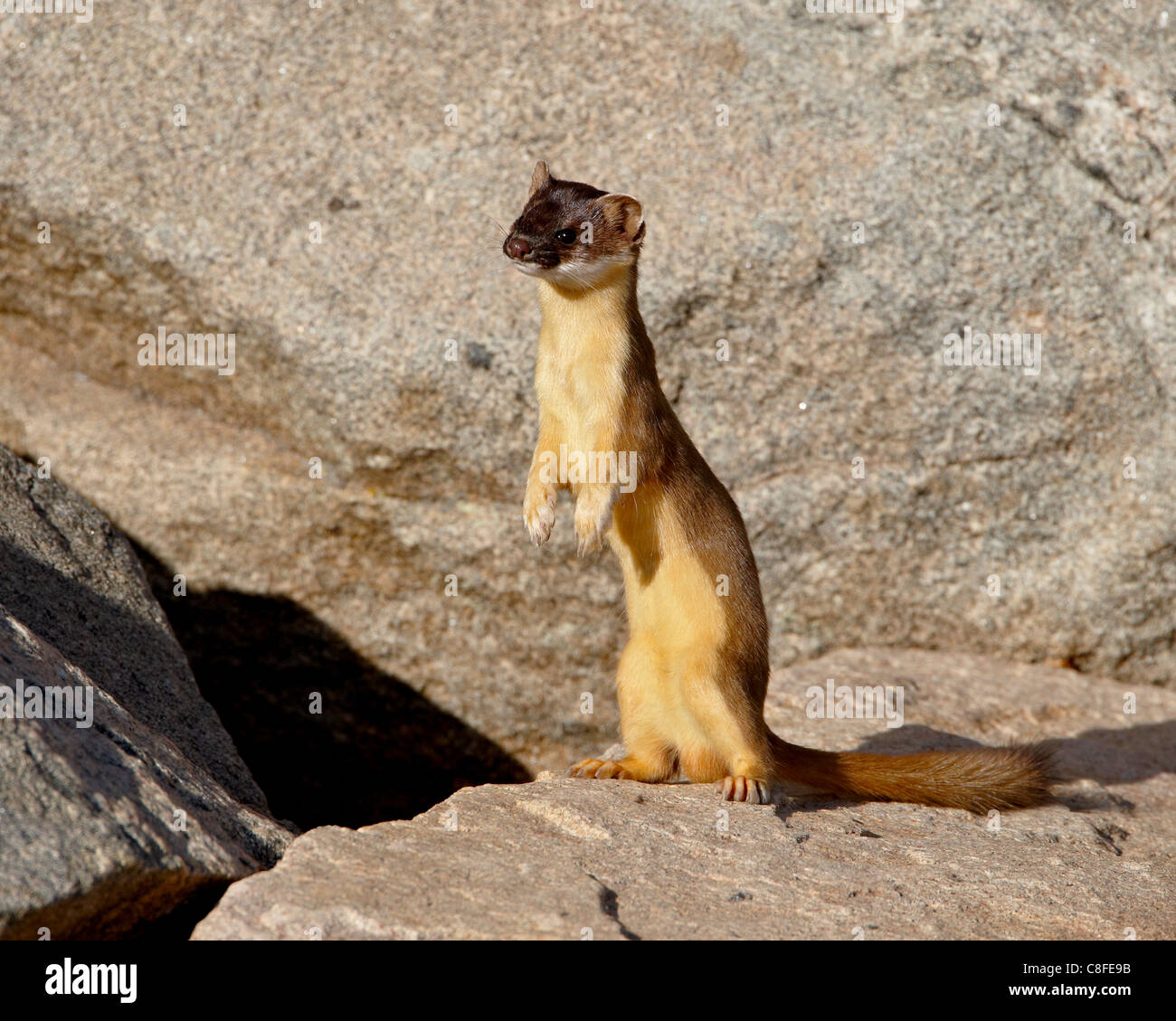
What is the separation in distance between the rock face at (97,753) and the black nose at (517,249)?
77.3 inches

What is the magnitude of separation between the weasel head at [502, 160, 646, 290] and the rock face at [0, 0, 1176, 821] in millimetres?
1288

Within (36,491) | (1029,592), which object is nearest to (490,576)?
(36,491)

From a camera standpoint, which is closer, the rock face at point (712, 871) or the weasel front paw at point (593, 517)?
the rock face at point (712, 871)

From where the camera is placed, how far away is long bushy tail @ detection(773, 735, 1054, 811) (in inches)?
191

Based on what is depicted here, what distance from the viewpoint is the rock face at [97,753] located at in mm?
3215

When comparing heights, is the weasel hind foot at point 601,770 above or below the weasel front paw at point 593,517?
below

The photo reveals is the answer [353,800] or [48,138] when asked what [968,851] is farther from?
[48,138]

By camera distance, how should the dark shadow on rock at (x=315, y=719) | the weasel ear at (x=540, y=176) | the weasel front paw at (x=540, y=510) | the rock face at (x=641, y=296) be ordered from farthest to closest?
the dark shadow on rock at (x=315, y=719), the rock face at (x=641, y=296), the weasel ear at (x=540, y=176), the weasel front paw at (x=540, y=510)

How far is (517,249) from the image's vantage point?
4.50m

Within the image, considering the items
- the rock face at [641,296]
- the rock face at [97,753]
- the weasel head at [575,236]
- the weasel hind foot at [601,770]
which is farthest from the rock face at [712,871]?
the weasel head at [575,236]

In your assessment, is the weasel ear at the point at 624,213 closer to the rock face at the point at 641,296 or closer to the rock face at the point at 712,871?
the rock face at the point at 641,296

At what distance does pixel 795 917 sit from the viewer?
3549 millimetres

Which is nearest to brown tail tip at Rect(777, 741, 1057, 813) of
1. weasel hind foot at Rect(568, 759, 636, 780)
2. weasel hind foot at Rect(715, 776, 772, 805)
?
weasel hind foot at Rect(715, 776, 772, 805)

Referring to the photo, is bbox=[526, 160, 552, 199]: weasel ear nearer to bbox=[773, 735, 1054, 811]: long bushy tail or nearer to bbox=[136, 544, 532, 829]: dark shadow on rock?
bbox=[773, 735, 1054, 811]: long bushy tail
